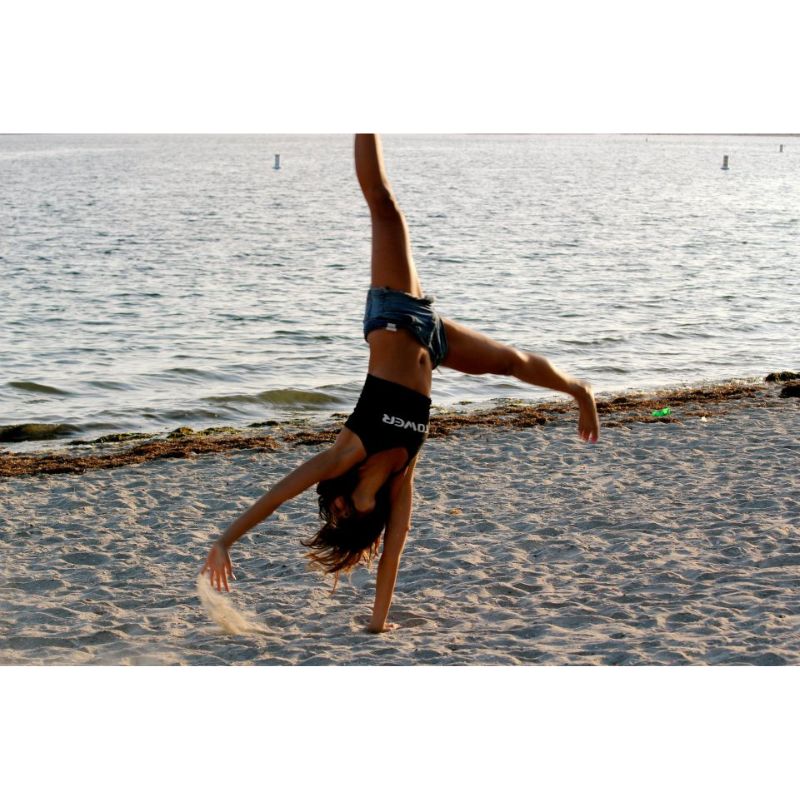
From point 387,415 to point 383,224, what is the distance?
776 millimetres

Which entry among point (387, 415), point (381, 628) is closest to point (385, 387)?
point (387, 415)

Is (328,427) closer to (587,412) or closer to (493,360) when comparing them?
(587,412)

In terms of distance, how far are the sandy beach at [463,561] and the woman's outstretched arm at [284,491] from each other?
770 millimetres

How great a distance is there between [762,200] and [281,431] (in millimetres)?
50824

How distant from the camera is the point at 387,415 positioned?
410 cm

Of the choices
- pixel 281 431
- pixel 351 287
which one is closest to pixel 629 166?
pixel 351 287

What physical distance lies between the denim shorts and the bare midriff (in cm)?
3

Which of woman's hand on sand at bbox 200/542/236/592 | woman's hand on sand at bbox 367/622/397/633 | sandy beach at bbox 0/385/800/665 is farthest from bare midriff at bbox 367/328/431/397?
woman's hand on sand at bbox 367/622/397/633

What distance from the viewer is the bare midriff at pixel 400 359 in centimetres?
397

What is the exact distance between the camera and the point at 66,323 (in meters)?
19.4

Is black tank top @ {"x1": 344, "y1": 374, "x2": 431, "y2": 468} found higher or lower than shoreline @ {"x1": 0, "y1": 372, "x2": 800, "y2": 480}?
higher

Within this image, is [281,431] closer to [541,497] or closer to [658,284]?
[541,497]

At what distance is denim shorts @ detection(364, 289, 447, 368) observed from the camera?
12.8 feet

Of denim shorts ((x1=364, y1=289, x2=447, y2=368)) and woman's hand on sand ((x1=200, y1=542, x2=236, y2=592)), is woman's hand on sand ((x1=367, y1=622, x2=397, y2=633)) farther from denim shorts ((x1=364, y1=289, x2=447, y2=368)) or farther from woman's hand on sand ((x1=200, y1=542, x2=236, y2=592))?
denim shorts ((x1=364, y1=289, x2=447, y2=368))
